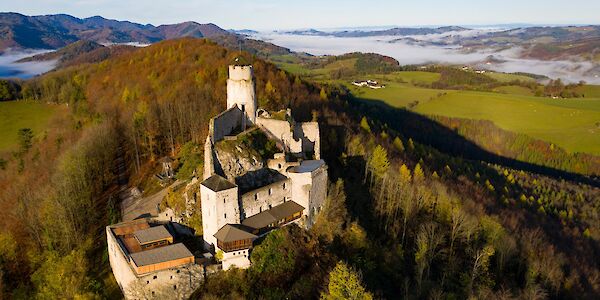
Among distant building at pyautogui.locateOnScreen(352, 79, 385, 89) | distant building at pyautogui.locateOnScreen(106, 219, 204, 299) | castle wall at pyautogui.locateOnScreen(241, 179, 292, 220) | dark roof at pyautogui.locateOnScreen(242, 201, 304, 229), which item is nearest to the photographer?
distant building at pyautogui.locateOnScreen(106, 219, 204, 299)

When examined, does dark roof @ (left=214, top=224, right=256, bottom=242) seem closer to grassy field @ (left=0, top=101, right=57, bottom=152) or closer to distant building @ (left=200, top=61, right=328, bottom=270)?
distant building @ (left=200, top=61, right=328, bottom=270)

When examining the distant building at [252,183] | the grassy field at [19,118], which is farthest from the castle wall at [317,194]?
the grassy field at [19,118]

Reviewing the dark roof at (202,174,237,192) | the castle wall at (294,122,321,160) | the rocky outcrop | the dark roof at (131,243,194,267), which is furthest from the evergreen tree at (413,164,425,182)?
the dark roof at (131,243,194,267)

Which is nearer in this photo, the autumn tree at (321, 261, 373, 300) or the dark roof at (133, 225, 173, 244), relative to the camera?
the autumn tree at (321, 261, 373, 300)

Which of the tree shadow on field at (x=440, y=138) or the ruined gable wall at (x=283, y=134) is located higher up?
the ruined gable wall at (x=283, y=134)

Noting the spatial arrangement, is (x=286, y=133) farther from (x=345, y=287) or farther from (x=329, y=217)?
(x=345, y=287)

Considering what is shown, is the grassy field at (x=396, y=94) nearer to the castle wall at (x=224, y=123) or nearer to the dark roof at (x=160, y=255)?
the castle wall at (x=224, y=123)
